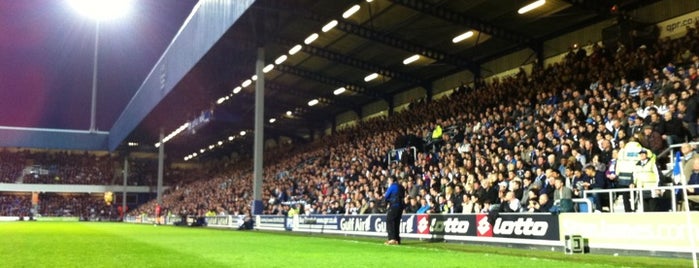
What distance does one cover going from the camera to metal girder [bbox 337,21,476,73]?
27.2m

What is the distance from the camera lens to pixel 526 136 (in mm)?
20125

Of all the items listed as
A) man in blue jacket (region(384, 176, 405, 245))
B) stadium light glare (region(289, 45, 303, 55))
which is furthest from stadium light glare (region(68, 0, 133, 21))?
man in blue jacket (region(384, 176, 405, 245))

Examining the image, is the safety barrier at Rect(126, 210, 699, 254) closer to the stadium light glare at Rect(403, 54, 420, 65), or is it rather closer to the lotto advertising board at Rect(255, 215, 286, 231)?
the lotto advertising board at Rect(255, 215, 286, 231)

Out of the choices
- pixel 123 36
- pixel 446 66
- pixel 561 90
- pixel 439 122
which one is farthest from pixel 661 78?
pixel 123 36

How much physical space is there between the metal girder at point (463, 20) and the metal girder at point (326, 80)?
12841mm

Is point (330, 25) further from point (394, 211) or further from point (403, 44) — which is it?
point (394, 211)

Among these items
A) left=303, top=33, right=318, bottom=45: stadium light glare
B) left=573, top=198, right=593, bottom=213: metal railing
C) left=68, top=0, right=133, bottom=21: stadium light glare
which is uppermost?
left=68, top=0, right=133, bottom=21: stadium light glare

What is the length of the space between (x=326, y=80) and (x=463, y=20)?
1329 cm

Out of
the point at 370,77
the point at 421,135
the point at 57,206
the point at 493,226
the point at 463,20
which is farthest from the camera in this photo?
the point at 57,206

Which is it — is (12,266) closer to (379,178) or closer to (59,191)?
(379,178)

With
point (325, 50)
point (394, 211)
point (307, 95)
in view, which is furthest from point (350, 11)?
point (307, 95)

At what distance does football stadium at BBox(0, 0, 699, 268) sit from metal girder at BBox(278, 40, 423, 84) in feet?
0.27

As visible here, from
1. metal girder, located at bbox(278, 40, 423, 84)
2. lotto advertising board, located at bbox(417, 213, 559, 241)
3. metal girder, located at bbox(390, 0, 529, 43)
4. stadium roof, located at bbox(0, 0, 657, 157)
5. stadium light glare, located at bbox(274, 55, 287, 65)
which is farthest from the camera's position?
stadium light glare, located at bbox(274, 55, 287, 65)

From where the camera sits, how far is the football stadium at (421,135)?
482 inches
